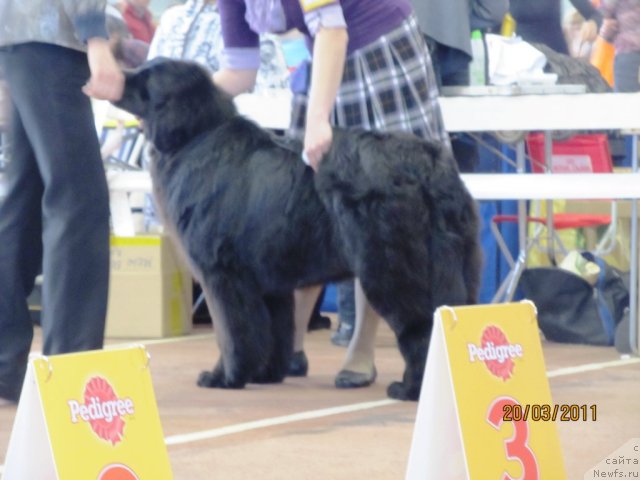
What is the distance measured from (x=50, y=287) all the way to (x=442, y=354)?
1331 millimetres

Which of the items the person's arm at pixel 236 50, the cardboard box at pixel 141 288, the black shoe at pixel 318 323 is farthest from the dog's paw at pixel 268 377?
the black shoe at pixel 318 323

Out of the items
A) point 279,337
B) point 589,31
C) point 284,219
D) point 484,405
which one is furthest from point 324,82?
point 589,31

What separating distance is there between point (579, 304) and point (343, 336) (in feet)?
3.04

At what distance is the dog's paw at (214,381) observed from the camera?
3.74 m

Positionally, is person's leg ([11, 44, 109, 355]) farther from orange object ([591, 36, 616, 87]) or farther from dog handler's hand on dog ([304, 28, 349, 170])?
orange object ([591, 36, 616, 87])

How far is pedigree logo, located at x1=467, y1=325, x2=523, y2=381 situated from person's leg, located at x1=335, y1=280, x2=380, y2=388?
139 cm

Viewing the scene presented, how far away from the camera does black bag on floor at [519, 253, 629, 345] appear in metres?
4.89

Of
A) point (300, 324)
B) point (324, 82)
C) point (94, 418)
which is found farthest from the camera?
point (300, 324)

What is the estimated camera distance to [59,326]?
10.5 ft

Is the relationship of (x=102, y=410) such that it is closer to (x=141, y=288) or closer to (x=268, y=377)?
(x=268, y=377)

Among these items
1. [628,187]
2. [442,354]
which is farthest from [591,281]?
[442,354]

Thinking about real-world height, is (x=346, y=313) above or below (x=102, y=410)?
below

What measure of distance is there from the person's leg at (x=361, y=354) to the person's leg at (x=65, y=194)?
87cm

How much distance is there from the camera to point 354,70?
364 cm
